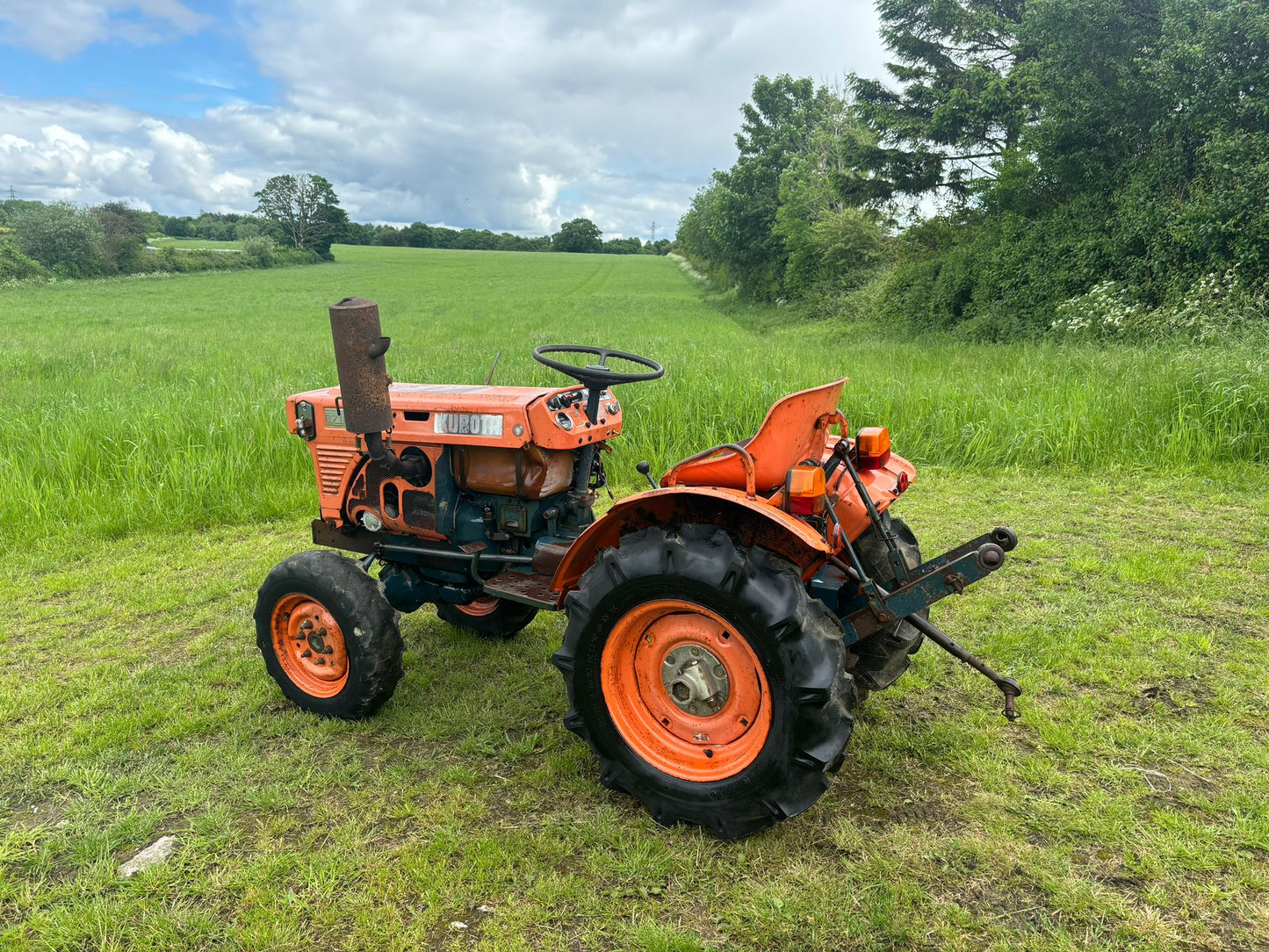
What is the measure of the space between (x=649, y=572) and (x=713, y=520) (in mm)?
342

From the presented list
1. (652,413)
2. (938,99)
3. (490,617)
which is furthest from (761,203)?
(490,617)

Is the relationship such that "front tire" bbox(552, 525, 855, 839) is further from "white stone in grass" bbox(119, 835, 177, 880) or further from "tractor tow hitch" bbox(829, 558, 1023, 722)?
"white stone in grass" bbox(119, 835, 177, 880)

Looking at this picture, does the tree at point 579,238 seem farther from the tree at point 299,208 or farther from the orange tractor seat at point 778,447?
the orange tractor seat at point 778,447

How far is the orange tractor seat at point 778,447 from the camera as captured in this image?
2.53m

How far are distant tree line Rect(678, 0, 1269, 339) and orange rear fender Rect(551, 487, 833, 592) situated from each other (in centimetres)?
919

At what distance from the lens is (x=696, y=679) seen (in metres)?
2.53

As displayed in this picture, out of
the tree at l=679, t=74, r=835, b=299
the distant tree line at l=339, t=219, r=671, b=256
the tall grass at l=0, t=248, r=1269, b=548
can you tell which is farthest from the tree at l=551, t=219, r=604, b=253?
the tall grass at l=0, t=248, r=1269, b=548

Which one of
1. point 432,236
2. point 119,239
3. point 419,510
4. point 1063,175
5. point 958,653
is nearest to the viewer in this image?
point 958,653

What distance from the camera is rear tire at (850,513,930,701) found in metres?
2.80

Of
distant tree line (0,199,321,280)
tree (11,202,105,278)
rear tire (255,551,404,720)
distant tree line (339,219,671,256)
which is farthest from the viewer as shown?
distant tree line (339,219,671,256)

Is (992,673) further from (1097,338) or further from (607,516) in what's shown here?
(1097,338)

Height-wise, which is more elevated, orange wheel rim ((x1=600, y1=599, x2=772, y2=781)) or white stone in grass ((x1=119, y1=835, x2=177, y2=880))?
orange wheel rim ((x1=600, y1=599, x2=772, y2=781))

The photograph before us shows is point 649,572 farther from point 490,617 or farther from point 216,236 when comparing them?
point 216,236

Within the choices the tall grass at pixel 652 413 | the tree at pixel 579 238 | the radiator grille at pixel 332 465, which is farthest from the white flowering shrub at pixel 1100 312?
the tree at pixel 579 238
